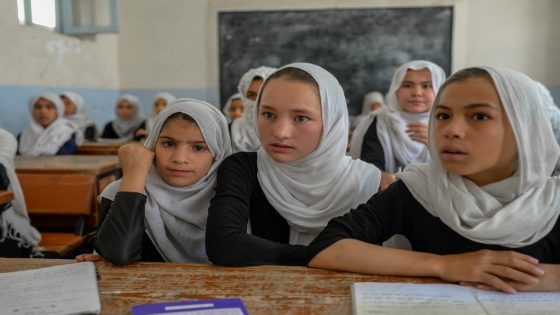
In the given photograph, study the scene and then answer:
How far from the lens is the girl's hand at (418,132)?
2293mm

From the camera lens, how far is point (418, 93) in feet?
8.17

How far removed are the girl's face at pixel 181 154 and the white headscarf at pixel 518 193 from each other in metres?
0.72

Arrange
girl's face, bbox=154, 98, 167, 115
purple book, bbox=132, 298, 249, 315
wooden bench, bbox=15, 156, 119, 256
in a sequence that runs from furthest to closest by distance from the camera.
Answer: girl's face, bbox=154, 98, 167, 115 → wooden bench, bbox=15, 156, 119, 256 → purple book, bbox=132, 298, 249, 315

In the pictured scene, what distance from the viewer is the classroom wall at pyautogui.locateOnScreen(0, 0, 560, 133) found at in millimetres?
4766

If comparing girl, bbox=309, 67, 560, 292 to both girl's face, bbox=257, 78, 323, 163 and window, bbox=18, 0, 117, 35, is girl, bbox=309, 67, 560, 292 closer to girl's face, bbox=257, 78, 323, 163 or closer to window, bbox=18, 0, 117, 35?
girl's face, bbox=257, 78, 323, 163

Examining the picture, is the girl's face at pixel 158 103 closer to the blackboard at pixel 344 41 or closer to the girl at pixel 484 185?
the blackboard at pixel 344 41

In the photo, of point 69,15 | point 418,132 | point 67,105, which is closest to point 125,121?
point 67,105

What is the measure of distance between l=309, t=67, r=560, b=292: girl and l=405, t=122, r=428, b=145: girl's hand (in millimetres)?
1226

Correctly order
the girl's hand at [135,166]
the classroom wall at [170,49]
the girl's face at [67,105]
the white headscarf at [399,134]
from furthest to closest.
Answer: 1. the girl's face at [67,105]
2. the classroom wall at [170,49]
3. the white headscarf at [399,134]
4. the girl's hand at [135,166]

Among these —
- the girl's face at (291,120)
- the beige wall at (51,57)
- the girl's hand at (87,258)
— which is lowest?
the girl's hand at (87,258)

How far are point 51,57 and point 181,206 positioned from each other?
454 centimetres

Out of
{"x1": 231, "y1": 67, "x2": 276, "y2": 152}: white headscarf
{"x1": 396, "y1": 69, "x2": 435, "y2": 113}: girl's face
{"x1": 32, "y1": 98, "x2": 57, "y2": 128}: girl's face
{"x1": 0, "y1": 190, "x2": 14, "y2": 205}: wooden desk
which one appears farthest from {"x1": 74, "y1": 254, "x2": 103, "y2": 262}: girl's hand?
{"x1": 32, "y1": 98, "x2": 57, "y2": 128}: girl's face

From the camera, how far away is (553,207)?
1.00 m

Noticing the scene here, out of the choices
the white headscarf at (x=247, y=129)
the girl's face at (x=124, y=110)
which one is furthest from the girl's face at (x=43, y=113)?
the white headscarf at (x=247, y=129)
